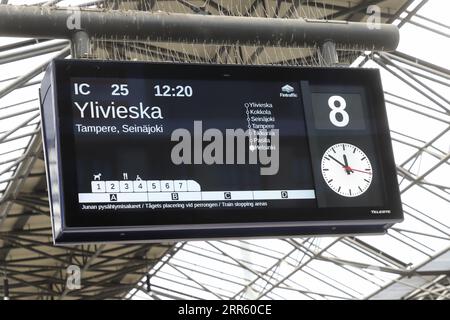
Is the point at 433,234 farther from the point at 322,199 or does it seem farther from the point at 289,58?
the point at 322,199

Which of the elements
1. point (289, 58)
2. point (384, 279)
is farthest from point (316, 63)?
point (384, 279)

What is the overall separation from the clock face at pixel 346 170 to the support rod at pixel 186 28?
121 cm

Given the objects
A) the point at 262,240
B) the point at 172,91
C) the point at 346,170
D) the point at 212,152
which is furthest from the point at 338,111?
the point at 262,240

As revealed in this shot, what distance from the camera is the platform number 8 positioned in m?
9.34

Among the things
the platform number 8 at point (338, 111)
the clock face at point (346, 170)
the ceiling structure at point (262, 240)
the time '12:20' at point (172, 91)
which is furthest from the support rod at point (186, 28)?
the clock face at point (346, 170)

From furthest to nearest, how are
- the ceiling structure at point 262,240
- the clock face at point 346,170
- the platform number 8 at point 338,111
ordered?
the ceiling structure at point 262,240
the platform number 8 at point 338,111
the clock face at point 346,170

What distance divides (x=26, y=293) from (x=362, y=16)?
24.4 metres

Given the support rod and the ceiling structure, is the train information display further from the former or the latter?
the ceiling structure

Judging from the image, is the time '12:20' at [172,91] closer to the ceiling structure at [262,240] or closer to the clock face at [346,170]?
the ceiling structure at [262,240]

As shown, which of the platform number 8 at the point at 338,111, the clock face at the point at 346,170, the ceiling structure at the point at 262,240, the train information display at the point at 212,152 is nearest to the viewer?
the train information display at the point at 212,152

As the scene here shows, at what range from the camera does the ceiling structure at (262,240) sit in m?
17.3

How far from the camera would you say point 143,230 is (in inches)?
332

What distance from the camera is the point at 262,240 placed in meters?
33.6

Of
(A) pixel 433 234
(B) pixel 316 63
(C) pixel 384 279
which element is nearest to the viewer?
(B) pixel 316 63
